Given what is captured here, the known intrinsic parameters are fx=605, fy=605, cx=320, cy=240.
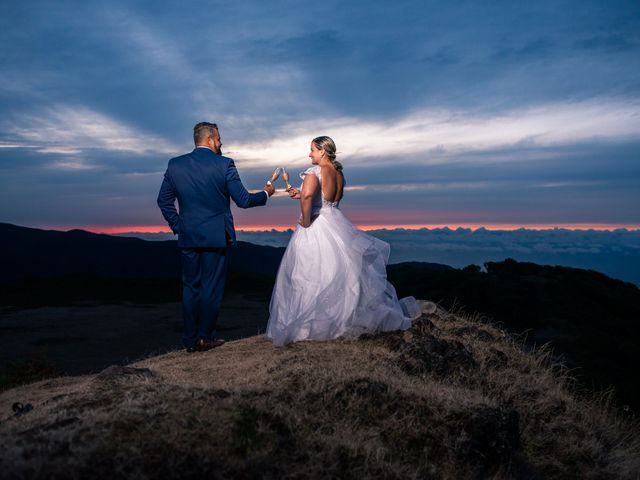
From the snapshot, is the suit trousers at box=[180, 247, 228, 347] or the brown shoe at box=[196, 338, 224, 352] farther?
the brown shoe at box=[196, 338, 224, 352]

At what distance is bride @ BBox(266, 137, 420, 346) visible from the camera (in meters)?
9.12

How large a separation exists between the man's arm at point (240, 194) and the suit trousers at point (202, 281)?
→ 2.98 feet

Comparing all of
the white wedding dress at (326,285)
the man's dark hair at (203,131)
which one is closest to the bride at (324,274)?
the white wedding dress at (326,285)

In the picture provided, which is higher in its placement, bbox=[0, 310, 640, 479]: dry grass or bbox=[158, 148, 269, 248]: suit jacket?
bbox=[158, 148, 269, 248]: suit jacket

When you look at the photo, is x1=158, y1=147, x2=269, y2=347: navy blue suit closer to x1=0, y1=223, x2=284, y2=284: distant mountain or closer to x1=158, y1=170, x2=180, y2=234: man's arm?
x1=158, y1=170, x2=180, y2=234: man's arm

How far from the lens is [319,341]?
9227mm

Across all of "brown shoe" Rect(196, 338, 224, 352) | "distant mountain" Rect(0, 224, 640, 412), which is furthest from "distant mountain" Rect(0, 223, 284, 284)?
"brown shoe" Rect(196, 338, 224, 352)

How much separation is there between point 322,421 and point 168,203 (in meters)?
5.32

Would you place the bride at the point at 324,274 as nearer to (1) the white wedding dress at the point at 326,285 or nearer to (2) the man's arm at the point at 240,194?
(1) the white wedding dress at the point at 326,285

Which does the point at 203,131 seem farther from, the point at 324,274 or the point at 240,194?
the point at 324,274

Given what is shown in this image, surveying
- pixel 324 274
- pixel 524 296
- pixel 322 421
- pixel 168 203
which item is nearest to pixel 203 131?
pixel 168 203

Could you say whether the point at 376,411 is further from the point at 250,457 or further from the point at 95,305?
the point at 95,305

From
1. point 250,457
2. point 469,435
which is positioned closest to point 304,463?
point 250,457

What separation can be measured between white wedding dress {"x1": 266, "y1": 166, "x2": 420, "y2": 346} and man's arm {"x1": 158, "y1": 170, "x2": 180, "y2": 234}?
187 cm
